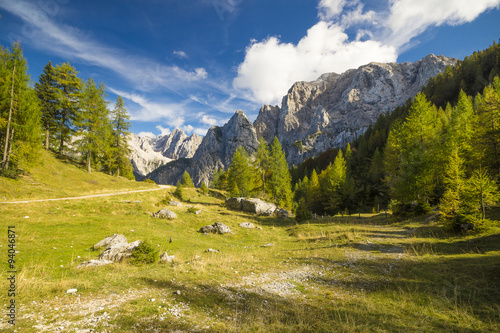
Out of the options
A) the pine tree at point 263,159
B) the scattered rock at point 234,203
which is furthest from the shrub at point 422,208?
the scattered rock at point 234,203

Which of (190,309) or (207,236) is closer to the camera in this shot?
(190,309)

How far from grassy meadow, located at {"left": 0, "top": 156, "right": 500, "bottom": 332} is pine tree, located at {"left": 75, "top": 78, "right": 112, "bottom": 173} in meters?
26.4

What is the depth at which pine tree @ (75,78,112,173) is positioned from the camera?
38.5 m

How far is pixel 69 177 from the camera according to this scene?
33594mm

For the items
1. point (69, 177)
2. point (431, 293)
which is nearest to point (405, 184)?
point (431, 293)

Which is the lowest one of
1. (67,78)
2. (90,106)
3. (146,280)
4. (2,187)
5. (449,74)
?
(146,280)

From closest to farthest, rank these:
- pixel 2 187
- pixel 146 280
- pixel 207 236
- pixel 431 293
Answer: pixel 431 293
pixel 146 280
pixel 207 236
pixel 2 187

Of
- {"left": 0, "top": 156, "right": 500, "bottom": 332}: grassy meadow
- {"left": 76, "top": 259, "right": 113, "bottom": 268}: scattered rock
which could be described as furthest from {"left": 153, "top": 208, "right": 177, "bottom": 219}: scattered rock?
{"left": 76, "top": 259, "right": 113, "bottom": 268}: scattered rock

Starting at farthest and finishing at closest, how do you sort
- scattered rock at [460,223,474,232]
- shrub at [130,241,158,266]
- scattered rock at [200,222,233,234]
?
scattered rock at [200,222,233,234], scattered rock at [460,223,474,232], shrub at [130,241,158,266]

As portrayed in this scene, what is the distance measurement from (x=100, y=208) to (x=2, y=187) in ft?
35.1

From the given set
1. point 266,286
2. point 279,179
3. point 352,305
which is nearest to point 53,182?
point 266,286

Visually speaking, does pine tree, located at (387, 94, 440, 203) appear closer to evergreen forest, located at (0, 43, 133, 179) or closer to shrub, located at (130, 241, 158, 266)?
shrub, located at (130, 241, 158, 266)

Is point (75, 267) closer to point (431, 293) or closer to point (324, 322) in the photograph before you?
point (324, 322)

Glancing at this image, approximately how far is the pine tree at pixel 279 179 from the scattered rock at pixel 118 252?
34395 mm
